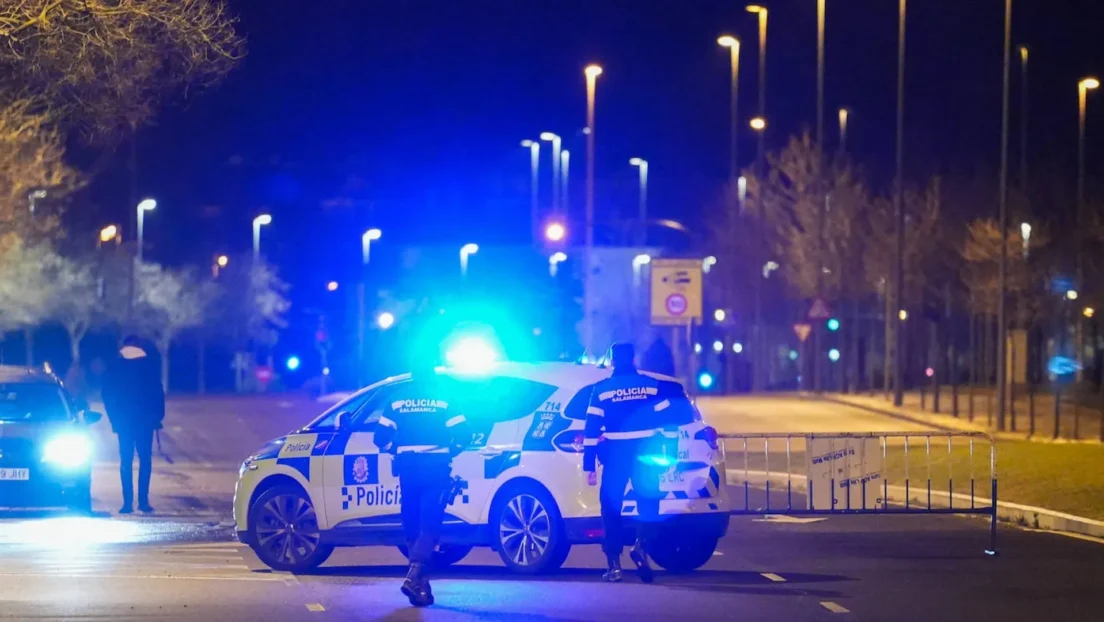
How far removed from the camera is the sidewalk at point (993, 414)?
3198 centimetres

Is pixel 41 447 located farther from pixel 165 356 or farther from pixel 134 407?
pixel 165 356

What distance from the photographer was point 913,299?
53.0 m

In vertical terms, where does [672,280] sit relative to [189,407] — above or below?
above

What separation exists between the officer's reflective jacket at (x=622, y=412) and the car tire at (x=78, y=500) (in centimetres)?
820

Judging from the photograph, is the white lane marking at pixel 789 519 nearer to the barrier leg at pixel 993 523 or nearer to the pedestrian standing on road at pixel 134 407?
the barrier leg at pixel 993 523

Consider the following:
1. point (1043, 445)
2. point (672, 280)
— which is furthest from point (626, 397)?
point (672, 280)

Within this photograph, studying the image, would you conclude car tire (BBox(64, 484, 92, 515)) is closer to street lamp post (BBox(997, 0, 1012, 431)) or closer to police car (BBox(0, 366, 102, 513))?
police car (BBox(0, 366, 102, 513))

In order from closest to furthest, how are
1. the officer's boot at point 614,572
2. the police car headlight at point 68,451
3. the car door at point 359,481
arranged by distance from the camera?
the officer's boot at point 614,572, the car door at point 359,481, the police car headlight at point 68,451

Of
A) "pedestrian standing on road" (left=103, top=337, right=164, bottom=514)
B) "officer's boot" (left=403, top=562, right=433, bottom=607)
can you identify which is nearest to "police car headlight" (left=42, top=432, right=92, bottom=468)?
"pedestrian standing on road" (left=103, top=337, right=164, bottom=514)

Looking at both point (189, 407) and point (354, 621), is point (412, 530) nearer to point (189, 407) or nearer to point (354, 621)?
point (354, 621)

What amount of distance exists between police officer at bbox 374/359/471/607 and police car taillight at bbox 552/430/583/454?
1668 mm

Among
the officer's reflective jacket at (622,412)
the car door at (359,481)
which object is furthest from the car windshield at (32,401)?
the officer's reflective jacket at (622,412)

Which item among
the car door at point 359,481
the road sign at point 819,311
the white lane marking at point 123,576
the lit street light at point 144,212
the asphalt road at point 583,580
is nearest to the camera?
the asphalt road at point 583,580

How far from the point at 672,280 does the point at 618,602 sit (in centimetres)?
1897
